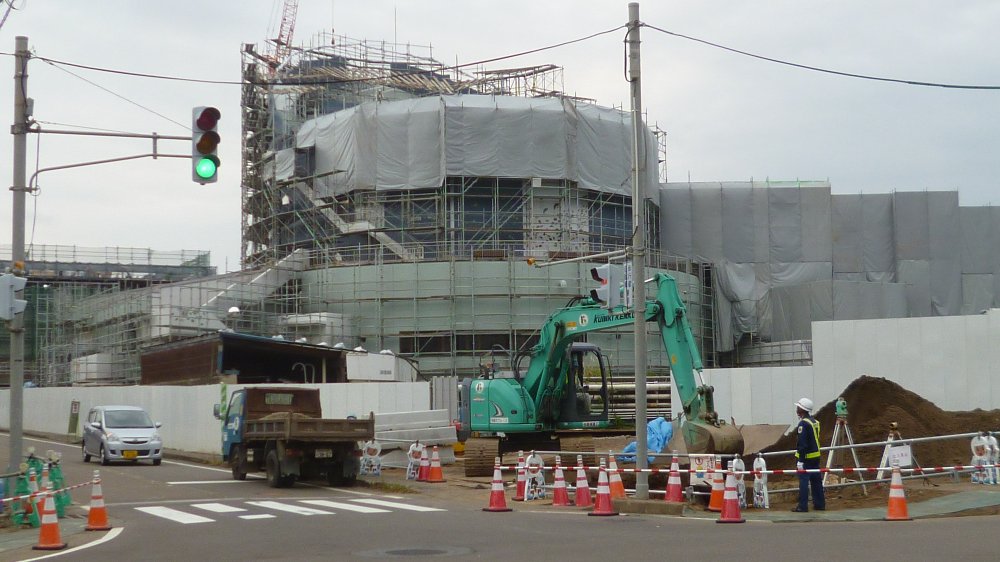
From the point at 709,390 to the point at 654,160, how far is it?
45.2 m

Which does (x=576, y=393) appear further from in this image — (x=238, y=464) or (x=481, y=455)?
(x=238, y=464)

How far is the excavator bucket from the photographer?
20.2m

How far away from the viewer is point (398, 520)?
16922mm

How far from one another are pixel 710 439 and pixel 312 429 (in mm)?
8249

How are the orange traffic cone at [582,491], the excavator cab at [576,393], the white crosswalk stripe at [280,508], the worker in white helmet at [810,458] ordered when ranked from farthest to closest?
the excavator cab at [576,393]
the orange traffic cone at [582,491]
the white crosswalk stripe at [280,508]
the worker in white helmet at [810,458]

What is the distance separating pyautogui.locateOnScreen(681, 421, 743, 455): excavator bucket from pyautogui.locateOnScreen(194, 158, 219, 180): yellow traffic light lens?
32.5 feet

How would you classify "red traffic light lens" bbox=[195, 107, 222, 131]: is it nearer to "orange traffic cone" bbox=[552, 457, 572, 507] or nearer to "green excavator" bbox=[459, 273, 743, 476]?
"orange traffic cone" bbox=[552, 457, 572, 507]

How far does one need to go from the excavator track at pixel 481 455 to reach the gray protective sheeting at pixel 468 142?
99.1 ft

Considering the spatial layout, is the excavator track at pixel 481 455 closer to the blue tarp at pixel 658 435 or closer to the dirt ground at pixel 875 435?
the dirt ground at pixel 875 435

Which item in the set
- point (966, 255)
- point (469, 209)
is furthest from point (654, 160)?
point (966, 255)

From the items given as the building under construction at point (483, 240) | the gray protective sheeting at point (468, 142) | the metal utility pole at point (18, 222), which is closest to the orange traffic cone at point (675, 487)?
the metal utility pole at point (18, 222)

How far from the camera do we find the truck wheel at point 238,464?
84.9ft

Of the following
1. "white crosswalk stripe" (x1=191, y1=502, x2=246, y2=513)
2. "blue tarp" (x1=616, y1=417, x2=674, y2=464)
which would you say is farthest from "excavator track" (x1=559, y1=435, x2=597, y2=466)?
"white crosswalk stripe" (x1=191, y1=502, x2=246, y2=513)

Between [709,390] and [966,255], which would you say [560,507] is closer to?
[709,390]
